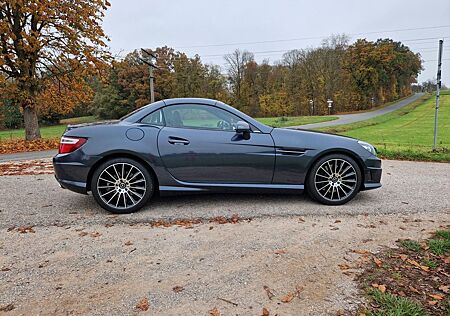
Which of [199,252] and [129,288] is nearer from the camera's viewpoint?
[129,288]

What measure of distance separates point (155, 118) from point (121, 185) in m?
0.93

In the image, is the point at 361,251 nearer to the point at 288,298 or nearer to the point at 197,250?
the point at 288,298

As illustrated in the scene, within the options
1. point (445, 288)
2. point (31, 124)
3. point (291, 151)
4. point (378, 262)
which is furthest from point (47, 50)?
point (445, 288)

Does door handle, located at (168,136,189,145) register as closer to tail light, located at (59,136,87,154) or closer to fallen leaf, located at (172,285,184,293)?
tail light, located at (59,136,87,154)

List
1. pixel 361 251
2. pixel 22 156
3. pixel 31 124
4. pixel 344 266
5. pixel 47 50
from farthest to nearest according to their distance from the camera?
pixel 31 124, pixel 47 50, pixel 22 156, pixel 361 251, pixel 344 266

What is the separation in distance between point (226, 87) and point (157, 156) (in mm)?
42789

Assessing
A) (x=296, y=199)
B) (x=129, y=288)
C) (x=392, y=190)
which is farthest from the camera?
(x=392, y=190)

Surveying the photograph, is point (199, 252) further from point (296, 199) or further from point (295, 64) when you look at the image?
point (295, 64)

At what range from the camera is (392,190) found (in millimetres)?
4816

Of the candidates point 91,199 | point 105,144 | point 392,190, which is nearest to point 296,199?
point 392,190

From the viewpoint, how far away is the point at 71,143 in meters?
3.77

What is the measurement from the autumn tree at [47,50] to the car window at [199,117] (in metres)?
11.1

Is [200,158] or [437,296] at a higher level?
[200,158]

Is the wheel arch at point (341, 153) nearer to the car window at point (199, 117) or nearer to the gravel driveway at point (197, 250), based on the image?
the gravel driveway at point (197, 250)
